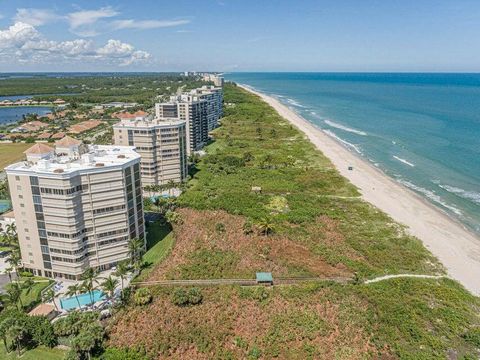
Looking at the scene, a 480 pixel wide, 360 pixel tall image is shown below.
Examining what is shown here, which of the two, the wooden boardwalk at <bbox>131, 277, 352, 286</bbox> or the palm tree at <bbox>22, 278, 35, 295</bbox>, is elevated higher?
the palm tree at <bbox>22, 278, 35, 295</bbox>

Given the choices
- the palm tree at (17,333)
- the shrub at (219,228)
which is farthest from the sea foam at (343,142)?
the palm tree at (17,333)


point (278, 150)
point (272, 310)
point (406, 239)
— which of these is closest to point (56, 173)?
point (272, 310)

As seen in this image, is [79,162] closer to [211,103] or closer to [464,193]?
[464,193]

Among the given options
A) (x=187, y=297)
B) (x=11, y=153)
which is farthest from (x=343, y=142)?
(x=11, y=153)

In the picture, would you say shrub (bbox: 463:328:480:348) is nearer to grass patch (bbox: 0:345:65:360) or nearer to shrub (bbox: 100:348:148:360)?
shrub (bbox: 100:348:148:360)

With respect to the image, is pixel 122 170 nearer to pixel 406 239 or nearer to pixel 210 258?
pixel 210 258

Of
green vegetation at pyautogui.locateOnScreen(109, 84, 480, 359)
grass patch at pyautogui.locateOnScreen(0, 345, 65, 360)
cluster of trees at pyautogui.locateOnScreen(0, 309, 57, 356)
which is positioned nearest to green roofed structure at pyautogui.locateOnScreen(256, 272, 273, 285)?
green vegetation at pyautogui.locateOnScreen(109, 84, 480, 359)
